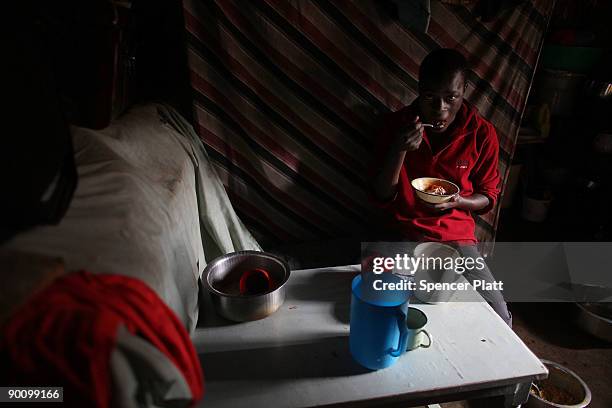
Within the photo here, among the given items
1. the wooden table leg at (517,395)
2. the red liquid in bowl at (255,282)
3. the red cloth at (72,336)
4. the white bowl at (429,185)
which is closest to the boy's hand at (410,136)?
the white bowl at (429,185)

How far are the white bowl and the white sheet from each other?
3.06 feet

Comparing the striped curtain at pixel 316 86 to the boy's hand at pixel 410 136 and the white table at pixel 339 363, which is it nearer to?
the boy's hand at pixel 410 136

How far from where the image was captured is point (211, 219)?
6.17 feet

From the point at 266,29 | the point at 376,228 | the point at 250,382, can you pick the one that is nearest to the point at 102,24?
the point at 266,29

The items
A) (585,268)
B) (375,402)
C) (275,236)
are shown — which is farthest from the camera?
(585,268)

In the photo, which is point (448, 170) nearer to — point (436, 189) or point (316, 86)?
point (436, 189)

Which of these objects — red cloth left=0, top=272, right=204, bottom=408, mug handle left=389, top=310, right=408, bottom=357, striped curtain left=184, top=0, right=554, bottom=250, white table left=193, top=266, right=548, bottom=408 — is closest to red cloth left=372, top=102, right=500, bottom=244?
striped curtain left=184, top=0, right=554, bottom=250

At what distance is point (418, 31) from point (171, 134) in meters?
1.34

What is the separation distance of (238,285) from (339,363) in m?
0.50

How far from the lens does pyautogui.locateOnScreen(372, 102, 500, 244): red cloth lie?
1.96m

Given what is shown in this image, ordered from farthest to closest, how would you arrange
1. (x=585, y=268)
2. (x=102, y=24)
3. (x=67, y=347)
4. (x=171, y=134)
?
(x=585, y=268) < (x=171, y=134) < (x=102, y=24) < (x=67, y=347)

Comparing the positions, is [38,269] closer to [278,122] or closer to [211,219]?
[211,219]

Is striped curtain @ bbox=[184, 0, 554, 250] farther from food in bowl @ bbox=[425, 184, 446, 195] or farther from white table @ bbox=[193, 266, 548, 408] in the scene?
white table @ bbox=[193, 266, 548, 408]

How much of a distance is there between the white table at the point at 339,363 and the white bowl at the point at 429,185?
46 centimetres
